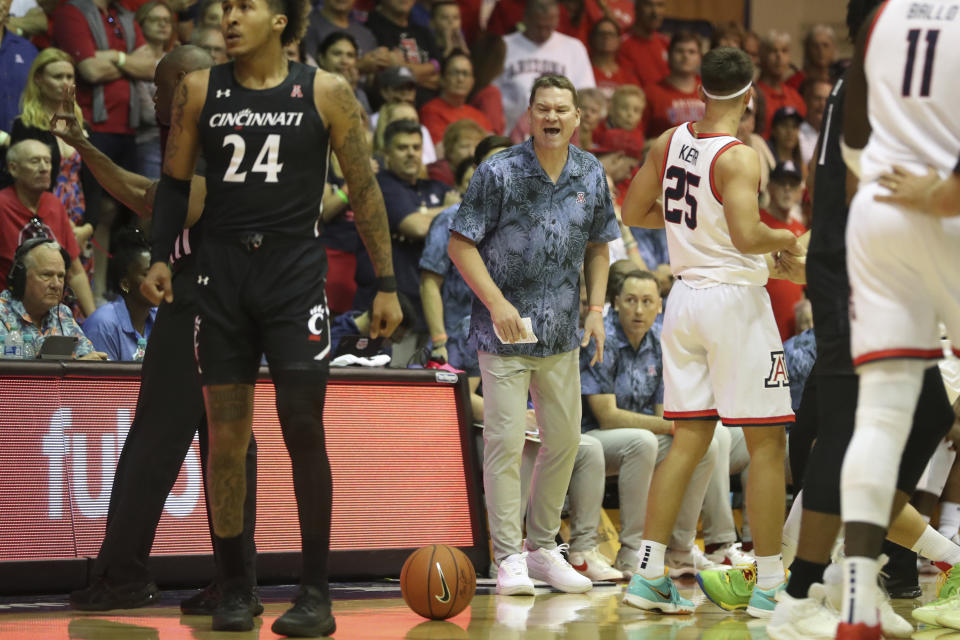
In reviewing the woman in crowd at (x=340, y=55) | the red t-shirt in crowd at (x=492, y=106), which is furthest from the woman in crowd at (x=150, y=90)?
the red t-shirt in crowd at (x=492, y=106)

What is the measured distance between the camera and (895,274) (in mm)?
3504

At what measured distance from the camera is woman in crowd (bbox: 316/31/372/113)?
10.2 m

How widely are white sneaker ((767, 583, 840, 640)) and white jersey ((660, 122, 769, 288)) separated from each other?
156 cm

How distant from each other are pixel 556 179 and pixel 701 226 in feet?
4.02

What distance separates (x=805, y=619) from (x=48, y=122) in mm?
6128

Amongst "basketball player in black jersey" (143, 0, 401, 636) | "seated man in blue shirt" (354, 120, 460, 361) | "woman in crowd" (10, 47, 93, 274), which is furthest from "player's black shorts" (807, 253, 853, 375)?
"woman in crowd" (10, 47, 93, 274)

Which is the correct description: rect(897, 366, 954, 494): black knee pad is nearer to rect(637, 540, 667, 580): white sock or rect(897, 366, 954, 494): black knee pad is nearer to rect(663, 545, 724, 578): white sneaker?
rect(637, 540, 667, 580): white sock

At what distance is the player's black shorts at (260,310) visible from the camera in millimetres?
4457

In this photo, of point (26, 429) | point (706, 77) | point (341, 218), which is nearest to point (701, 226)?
point (706, 77)

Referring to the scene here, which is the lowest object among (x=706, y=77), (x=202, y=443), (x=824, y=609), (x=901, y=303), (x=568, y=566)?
(x=568, y=566)

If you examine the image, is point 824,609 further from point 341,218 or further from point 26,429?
point 341,218

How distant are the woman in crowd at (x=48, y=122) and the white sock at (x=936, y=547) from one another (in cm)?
570

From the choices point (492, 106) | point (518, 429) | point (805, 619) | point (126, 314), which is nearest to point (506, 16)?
point (492, 106)

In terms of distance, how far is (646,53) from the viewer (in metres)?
13.7
